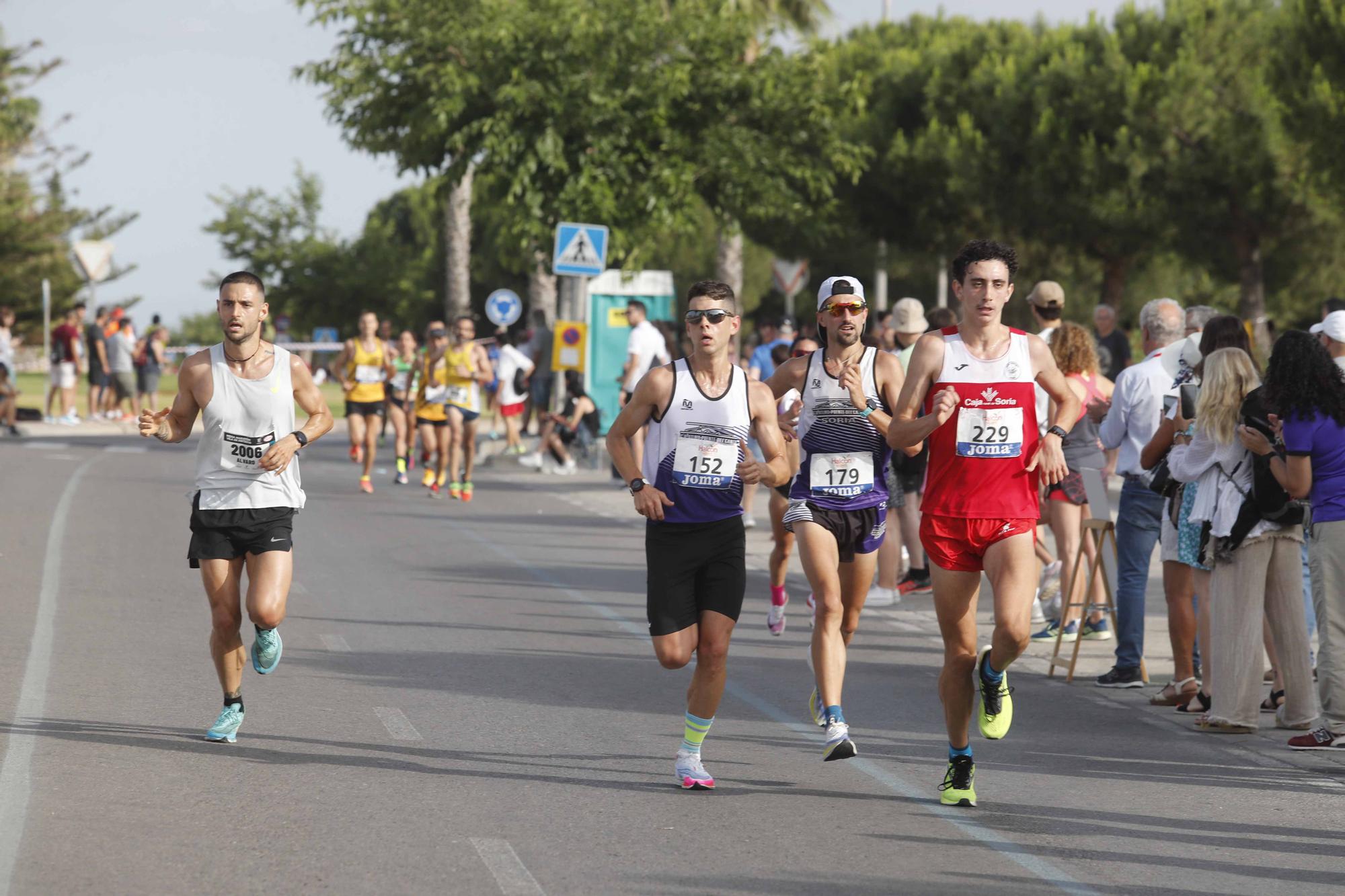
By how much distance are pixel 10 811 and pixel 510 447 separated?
809 inches

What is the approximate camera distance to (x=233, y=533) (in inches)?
300

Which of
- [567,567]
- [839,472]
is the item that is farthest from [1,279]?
[839,472]

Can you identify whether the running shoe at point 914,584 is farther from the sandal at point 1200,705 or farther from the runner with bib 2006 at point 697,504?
the runner with bib 2006 at point 697,504

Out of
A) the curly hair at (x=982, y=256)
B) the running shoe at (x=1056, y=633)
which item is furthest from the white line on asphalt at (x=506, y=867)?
the running shoe at (x=1056, y=633)

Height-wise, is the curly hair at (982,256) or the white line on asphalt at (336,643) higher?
the curly hair at (982,256)

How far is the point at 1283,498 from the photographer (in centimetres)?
823

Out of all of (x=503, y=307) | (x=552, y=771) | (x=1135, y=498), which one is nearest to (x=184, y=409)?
(x=552, y=771)

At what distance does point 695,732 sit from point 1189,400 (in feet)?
10.6

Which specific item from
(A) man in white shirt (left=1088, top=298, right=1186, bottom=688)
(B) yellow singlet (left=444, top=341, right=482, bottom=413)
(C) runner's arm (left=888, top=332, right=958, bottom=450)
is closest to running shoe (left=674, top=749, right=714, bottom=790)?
(C) runner's arm (left=888, top=332, right=958, bottom=450)

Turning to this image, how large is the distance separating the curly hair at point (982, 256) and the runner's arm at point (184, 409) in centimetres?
313

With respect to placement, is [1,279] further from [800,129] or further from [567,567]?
[567,567]

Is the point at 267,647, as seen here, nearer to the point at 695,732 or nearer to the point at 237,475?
the point at 237,475

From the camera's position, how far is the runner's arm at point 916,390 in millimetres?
6773

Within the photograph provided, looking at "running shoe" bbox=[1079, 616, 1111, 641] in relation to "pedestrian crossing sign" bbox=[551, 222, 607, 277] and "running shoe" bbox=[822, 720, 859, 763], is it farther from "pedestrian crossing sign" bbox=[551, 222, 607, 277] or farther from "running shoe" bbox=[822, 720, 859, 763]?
"pedestrian crossing sign" bbox=[551, 222, 607, 277]
